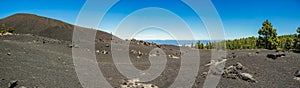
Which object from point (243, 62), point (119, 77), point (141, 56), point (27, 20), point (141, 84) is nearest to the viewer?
point (141, 84)

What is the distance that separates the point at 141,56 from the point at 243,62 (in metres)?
14.3

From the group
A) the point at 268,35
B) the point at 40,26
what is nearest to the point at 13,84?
the point at 268,35

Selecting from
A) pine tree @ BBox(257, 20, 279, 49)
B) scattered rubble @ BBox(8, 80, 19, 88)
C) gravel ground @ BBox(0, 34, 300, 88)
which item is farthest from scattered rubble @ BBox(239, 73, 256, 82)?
pine tree @ BBox(257, 20, 279, 49)

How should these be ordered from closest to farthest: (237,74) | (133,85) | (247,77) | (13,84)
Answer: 1. (13,84)
2. (247,77)
3. (133,85)
4. (237,74)

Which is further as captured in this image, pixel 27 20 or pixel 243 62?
pixel 27 20

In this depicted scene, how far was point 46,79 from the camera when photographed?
14.0m

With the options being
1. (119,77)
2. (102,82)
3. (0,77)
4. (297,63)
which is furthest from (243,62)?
(0,77)

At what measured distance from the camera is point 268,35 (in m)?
45.7

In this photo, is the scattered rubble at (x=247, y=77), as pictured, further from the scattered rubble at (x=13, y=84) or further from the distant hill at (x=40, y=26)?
the distant hill at (x=40, y=26)

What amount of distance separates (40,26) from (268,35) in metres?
55.1

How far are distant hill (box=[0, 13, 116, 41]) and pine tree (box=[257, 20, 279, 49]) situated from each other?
108 feet

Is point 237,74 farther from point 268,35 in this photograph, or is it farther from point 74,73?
point 268,35

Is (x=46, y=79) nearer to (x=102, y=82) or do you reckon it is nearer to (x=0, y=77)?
(x=0, y=77)

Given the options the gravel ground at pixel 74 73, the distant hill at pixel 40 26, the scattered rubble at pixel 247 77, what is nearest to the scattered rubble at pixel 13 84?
the gravel ground at pixel 74 73
